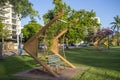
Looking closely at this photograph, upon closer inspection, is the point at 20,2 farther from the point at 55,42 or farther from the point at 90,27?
the point at 90,27

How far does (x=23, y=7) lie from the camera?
58.7 feet

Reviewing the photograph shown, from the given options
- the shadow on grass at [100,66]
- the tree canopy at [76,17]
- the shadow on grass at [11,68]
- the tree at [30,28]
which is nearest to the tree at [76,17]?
the tree canopy at [76,17]

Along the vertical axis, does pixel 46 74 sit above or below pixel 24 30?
below

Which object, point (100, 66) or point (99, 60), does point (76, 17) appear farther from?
point (100, 66)

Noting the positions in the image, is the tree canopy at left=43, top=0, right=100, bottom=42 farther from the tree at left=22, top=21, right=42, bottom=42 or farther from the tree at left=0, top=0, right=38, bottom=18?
the tree at left=22, top=21, right=42, bottom=42

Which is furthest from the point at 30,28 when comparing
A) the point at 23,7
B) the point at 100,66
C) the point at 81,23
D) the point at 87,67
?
the point at 87,67

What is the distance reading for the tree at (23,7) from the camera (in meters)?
17.7

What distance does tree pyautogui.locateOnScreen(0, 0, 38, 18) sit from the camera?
58.0ft

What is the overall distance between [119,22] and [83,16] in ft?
262

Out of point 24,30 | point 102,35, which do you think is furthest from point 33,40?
point 24,30

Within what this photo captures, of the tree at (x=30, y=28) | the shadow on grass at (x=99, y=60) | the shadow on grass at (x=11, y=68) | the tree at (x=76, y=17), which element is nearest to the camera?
the shadow on grass at (x=11, y=68)

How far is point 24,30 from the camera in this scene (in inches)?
3706

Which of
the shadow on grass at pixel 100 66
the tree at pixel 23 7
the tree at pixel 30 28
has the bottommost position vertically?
the shadow on grass at pixel 100 66

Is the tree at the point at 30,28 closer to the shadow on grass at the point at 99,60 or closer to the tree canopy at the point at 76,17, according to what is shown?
the tree canopy at the point at 76,17
